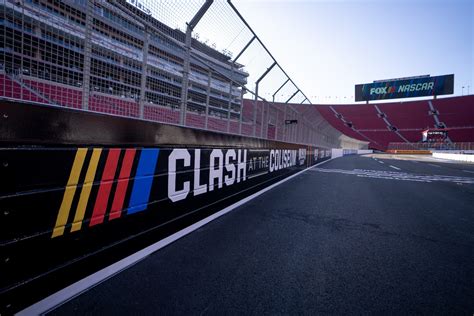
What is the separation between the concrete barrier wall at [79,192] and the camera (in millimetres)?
1325

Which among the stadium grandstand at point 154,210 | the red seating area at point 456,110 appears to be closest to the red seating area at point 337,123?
the red seating area at point 456,110

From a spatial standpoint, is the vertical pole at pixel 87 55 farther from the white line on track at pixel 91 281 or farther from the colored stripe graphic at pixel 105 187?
the white line on track at pixel 91 281

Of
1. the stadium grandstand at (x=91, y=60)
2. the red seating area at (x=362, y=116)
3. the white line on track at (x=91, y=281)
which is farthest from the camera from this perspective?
the red seating area at (x=362, y=116)

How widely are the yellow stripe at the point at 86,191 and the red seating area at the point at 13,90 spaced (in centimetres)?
67

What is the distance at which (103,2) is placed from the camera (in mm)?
2215

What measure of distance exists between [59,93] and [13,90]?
1.16 ft

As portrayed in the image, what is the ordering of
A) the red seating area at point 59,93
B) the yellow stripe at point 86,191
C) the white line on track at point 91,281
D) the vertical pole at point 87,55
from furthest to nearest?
1. the vertical pole at point 87,55
2. the red seating area at point 59,93
3. the yellow stripe at point 86,191
4. the white line on track at point 91,281

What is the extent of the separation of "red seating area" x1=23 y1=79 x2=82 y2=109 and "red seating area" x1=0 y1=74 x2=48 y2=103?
98mm

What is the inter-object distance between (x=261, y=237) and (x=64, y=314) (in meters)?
1.67

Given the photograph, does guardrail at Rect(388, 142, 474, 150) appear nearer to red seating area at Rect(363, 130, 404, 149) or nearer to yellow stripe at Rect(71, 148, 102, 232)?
red seating area at Rect(363, 130, 404, 149)

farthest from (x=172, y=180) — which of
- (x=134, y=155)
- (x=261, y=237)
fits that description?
(x=261, y=237)

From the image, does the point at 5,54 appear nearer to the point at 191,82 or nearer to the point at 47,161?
the point at 47,161

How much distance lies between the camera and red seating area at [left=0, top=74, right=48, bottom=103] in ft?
5.33

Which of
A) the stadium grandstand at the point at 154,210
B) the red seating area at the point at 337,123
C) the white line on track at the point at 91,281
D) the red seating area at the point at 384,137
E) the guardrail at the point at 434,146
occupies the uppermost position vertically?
the red seating area at the point at 337,123
